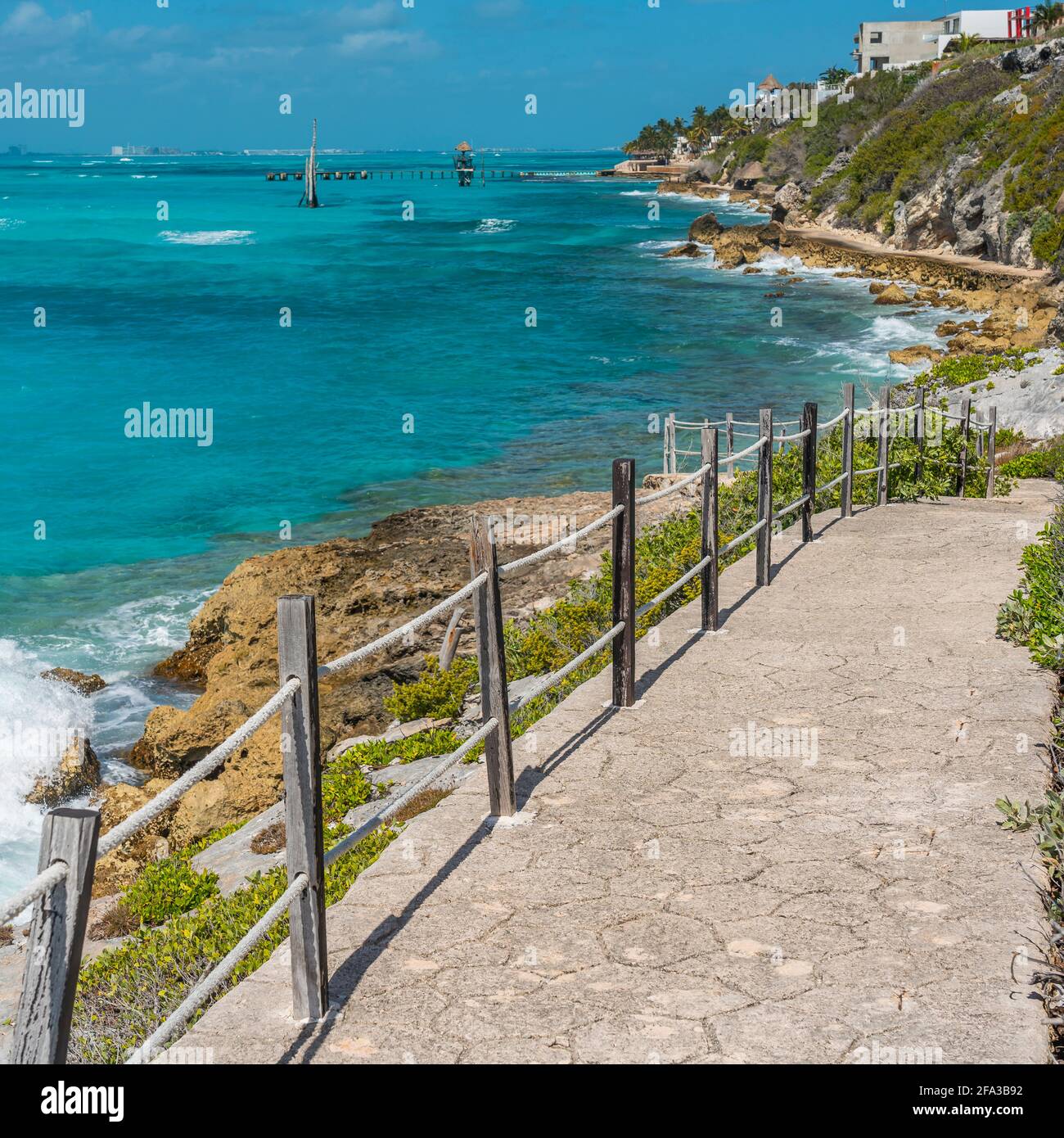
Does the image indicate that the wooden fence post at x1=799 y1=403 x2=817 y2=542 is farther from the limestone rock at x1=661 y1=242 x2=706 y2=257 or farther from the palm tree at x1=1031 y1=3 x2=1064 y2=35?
the palm tree at x1=1031 y1=3 x2=1064 y2=35

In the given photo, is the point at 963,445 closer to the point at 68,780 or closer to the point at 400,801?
the point at 68,780

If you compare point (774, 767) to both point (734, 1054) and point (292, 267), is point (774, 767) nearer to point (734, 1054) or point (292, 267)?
point (734, 1054)

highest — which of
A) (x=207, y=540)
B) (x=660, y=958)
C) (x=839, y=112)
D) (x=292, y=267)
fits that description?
(x=839, y=112)

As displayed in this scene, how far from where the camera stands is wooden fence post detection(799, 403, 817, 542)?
38.0ft

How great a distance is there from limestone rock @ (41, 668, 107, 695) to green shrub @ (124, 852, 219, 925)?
945 centimetres

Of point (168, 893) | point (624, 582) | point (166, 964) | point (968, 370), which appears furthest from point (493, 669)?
point (968, 370)

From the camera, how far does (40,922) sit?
2523 millimetres

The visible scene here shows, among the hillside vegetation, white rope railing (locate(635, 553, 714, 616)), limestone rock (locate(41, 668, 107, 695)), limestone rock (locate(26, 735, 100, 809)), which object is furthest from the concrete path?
the hillside vegetation

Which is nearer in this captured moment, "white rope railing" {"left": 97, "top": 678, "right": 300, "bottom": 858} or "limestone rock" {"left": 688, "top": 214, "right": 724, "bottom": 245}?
"white rope railing" {"left": 97, "top": 678, "right": 300, "bottom": 858}

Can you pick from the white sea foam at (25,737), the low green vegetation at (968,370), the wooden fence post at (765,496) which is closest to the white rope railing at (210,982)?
the wooden fence post at (765,496)

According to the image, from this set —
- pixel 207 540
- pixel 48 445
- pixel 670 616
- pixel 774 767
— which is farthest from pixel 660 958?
pixel 48 445

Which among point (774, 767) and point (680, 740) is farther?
point (680, 740)

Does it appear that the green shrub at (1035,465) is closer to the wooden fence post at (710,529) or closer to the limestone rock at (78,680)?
the wooden fence post at (710,529)

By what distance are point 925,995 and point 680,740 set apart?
2788 mm
